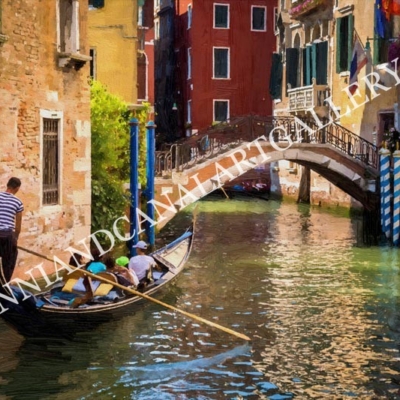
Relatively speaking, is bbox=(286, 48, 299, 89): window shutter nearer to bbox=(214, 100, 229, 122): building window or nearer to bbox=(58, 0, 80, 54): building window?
bbox=(214, 100, 229, 122): building window

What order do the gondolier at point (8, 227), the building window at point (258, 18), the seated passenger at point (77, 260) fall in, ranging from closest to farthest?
the gondolier at point (8, 227) < the seated passenger at point (77, 260) < the building window at point (258, 18)

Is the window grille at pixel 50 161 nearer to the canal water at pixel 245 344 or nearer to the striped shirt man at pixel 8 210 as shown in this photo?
the canal water at pixel 245 344

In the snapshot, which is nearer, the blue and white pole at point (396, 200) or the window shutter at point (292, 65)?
the blue and white pole at point (396, 200)

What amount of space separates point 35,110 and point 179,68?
25.4 meters

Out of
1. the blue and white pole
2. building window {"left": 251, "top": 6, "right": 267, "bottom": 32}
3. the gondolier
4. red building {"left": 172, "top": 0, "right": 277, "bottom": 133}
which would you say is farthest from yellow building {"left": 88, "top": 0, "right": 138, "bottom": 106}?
building window {"left": 251, "top": 6, "right": 267, "bottom": 32}

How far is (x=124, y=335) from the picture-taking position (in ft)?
30.8

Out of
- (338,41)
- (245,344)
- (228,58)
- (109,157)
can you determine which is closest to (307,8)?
(338,41)

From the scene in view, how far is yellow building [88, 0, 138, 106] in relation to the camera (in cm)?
1820

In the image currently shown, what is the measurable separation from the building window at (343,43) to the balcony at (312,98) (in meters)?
1.49

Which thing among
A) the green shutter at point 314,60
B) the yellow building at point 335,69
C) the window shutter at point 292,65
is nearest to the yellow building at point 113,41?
the yellow building at point 335,69

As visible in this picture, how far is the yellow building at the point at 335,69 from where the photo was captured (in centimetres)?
2170

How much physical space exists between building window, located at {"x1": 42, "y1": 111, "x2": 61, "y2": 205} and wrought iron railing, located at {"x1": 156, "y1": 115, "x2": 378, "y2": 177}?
631 centimetres

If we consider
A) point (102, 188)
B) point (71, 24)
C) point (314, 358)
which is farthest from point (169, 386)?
point (102, 188)

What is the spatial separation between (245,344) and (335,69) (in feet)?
53.7
